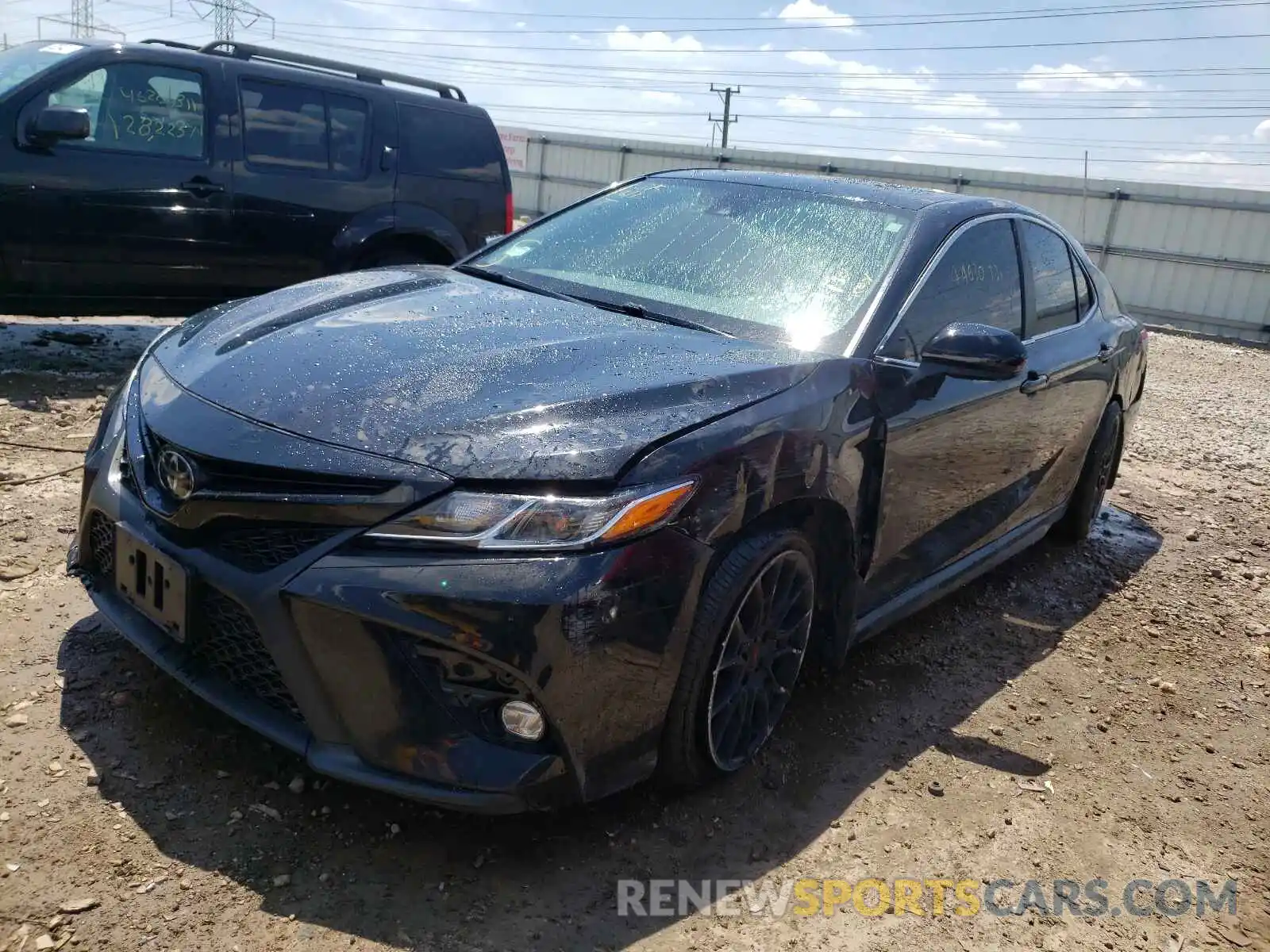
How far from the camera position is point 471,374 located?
Answer: 8.23 ft

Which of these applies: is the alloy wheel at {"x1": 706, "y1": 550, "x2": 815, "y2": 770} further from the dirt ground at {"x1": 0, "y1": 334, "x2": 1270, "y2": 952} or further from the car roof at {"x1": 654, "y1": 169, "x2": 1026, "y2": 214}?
the car roof at {"x1": 654, "y1": 169, "x2": 1026, "y2": 214}

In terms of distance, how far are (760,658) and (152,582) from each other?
1.51 meters

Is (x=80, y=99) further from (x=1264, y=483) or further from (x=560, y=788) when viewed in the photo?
(x=1264, y=483)

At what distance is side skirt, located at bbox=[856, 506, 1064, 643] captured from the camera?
329 centimetres

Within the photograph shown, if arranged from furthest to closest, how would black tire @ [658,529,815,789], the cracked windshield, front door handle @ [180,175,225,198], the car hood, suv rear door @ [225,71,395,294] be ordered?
1. suv rear door @ [225,71,395,294]
2. front door handle @ [180,175,225,198]
3. the cracked windshield
4. black tire @ [658,529,815,789]
5. the car hood

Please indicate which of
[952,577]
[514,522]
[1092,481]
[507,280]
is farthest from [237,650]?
[1092,481]

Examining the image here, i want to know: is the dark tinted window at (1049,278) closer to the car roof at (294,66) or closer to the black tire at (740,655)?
the black tire at (740,655)

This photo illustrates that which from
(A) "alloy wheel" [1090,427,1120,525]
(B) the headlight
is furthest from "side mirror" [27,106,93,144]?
(A) "alloy wheel" [1090,427,1120,525]

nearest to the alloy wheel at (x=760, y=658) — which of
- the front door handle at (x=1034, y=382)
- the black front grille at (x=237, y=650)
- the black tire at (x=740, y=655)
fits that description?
the black tire at (x=740, y=655)

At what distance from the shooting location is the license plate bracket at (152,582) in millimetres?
2285

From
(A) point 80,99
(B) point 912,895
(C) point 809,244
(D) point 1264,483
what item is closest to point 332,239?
(A) point 80,99

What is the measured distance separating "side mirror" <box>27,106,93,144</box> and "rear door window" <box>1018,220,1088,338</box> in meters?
4.80

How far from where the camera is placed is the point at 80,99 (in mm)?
5727

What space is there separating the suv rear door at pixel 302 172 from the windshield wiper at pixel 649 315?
12.8ft
